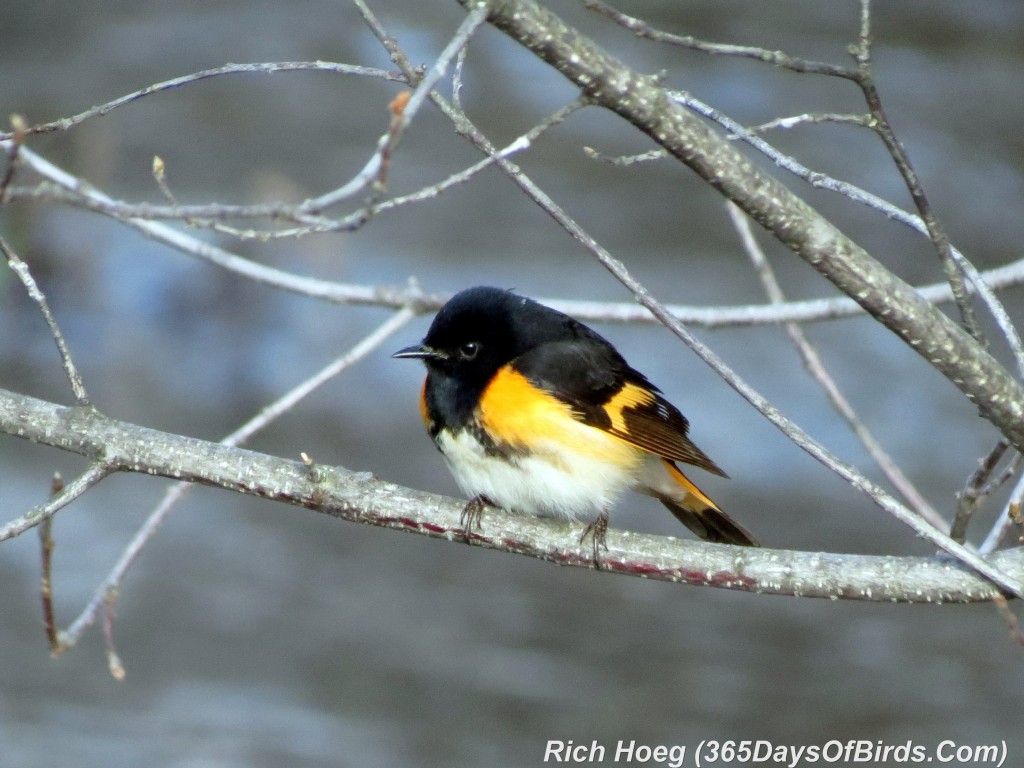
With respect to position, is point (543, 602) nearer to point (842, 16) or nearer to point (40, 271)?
point (40, 271)

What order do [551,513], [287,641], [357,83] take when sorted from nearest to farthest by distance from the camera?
1. [551,513]
2. [287,641]
3. [357,83]

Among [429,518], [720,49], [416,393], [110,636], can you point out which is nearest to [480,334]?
[429,518]

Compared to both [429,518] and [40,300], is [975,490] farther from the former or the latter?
[40,300]

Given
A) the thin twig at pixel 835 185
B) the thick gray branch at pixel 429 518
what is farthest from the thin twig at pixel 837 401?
the thin twig at pixel 835 185

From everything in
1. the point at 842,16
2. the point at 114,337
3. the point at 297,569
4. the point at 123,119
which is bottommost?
the point at 297,569

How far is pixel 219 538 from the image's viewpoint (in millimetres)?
8266

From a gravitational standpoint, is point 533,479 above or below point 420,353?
below

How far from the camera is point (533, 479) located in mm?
3729

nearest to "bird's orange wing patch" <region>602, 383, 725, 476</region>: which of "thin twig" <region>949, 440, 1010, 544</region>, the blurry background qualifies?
"thin twig" <region>949, 440, 1010, 544</region>

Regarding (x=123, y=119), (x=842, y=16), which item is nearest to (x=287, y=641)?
(x=123, y=119)

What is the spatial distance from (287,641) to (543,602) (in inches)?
59.7

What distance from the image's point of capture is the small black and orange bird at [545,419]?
3.74 metres

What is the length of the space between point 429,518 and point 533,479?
2.10 ft

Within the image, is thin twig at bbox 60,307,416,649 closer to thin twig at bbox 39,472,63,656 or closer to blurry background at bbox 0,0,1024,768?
thin twig at bbox 39,472,63,656
